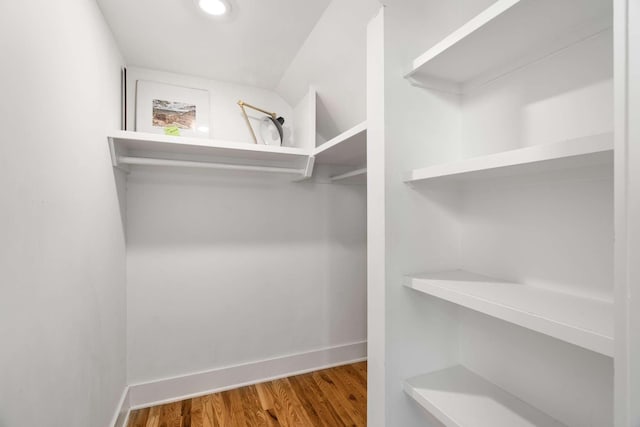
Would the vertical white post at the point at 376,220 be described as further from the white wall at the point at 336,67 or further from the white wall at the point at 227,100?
the white wall at the point at 227,100

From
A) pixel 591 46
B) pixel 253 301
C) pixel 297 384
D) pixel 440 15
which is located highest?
pixel 440 15

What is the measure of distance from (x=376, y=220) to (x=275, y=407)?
1.53 m

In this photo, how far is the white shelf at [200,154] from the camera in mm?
1489

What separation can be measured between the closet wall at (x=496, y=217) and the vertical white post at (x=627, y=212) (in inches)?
Result: 12.2

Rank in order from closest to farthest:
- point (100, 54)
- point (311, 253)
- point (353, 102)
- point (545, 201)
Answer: point (545, 201), point (100, 54), point (353, 102), point (311, 253)

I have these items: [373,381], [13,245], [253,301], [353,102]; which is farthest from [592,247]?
[253,301]

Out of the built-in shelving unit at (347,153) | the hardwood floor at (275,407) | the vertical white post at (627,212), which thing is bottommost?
the hardwood floor at (275,407)

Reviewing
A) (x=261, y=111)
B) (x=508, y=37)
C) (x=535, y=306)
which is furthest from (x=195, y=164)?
(x=535, y=306)

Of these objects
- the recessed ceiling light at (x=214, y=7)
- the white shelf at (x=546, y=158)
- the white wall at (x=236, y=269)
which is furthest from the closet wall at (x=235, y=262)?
the white shelf at (x=546, y=158)

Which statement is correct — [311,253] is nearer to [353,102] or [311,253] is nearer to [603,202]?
[353,102]

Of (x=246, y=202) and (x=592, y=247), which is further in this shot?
(x=246, y=202)

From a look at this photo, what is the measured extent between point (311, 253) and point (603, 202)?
179 centimetres

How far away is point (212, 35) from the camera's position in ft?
4.83

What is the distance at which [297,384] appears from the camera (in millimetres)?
2025
